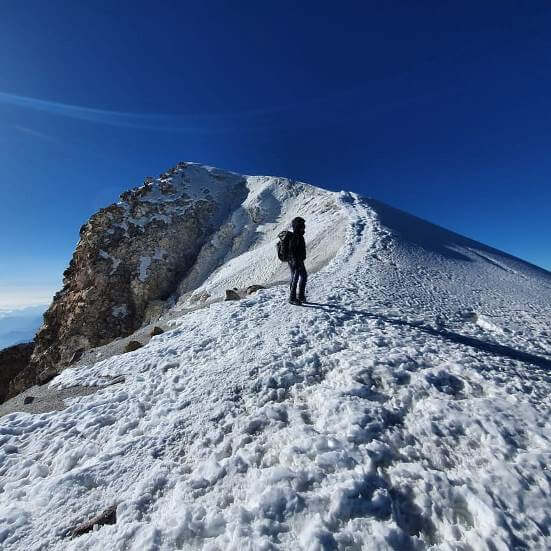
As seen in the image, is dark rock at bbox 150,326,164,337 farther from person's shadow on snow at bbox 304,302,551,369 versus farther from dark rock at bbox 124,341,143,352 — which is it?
person's shadow on snow at bbox 304,302,551,369

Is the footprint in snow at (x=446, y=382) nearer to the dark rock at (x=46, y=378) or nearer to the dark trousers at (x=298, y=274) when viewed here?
the dark trousers at (x=298, y=274)

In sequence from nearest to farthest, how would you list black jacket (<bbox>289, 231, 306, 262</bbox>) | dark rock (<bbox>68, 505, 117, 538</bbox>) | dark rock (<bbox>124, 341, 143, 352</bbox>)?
1. dark rock (<bbox>68, 505, 117, 538</bbox>)
2. dark rock (<bbox>124, 341, 143, 352</bbox>)
3. black jacket (<bbox>289, 231, 306, 262</bbox>)

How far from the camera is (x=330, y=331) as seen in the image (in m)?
8.86

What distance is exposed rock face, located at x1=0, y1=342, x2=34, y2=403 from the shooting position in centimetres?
3644

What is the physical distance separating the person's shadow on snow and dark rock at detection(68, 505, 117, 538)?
7.44 metres

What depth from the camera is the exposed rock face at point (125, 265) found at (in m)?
37.0

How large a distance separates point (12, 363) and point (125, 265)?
18.9 meters

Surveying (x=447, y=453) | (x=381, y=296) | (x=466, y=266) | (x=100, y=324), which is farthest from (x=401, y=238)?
(x=100, y=324)

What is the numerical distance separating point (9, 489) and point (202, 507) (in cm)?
366

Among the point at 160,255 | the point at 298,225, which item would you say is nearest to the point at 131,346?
the point at 298,225

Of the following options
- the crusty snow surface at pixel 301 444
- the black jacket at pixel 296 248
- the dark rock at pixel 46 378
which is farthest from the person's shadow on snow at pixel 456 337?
the dark rock at pixel 46 378

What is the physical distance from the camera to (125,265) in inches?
1603

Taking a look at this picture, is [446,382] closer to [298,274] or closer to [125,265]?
[298,274]

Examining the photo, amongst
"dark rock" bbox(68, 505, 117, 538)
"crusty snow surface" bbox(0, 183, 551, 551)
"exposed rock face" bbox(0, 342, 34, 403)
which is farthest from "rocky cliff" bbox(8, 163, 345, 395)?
"dark rock" bbox(68, 505, 117, 538)
